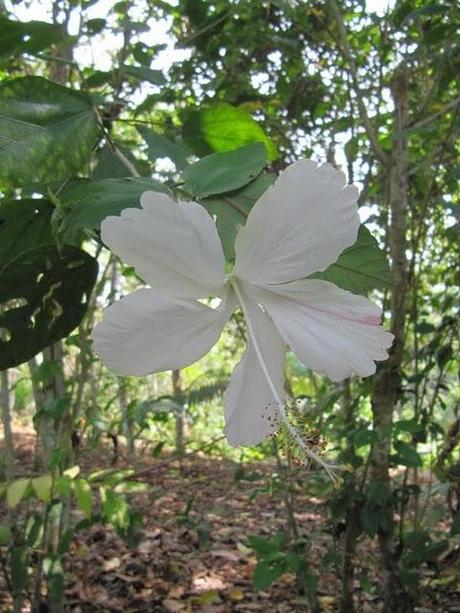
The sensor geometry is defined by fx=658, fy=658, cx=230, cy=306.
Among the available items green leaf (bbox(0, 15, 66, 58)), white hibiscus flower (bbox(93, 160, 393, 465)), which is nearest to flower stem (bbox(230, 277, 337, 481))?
white hibiscus flower (bbox(93, 160, 393, 465))

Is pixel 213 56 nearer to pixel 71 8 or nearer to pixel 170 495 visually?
pixel 71 8

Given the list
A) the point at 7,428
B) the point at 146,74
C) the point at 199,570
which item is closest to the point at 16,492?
the point at 7,428

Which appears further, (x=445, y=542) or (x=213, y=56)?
(x=213, y=56)

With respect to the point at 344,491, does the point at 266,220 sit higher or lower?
higher

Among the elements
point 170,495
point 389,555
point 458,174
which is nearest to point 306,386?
point 170,495

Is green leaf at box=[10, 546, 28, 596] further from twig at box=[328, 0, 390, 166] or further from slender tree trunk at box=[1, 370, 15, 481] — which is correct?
twig at box=[328, 0, 390, 166]
